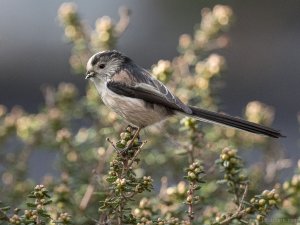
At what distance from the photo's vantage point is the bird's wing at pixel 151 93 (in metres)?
3.95

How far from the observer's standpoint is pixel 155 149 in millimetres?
4676

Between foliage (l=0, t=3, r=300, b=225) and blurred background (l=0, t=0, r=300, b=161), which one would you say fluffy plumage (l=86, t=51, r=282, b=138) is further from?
blurred background (l=0, t=0, r=300, b=161)

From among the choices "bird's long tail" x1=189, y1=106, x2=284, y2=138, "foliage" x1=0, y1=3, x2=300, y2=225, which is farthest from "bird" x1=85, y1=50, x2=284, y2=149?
"foliage" x1=0, y1=3, x2=300, y2=225

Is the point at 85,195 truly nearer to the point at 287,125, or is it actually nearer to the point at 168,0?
the point at 287,125

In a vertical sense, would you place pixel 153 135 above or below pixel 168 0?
below

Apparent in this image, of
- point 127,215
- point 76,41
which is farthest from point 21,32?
point 127,215

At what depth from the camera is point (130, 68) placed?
4.12 metres

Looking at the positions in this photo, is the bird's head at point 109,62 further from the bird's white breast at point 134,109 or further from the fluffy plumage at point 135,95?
the bird's white breast at point 134,109

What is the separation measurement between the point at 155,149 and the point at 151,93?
0.76 meters

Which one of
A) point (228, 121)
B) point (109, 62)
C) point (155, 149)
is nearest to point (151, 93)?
point (109, 62)

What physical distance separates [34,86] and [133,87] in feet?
21.2

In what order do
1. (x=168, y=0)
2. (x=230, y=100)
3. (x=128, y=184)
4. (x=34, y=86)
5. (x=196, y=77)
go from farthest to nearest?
(x=168, y=0) < (x=34, y=86) < (x=230, y=100) < (x=196, y=77) < (x=128, y=184)

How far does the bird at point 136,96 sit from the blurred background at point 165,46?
12.8ft

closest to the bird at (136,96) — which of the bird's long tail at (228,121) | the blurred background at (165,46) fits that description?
the bird's long tail at (228,121)
